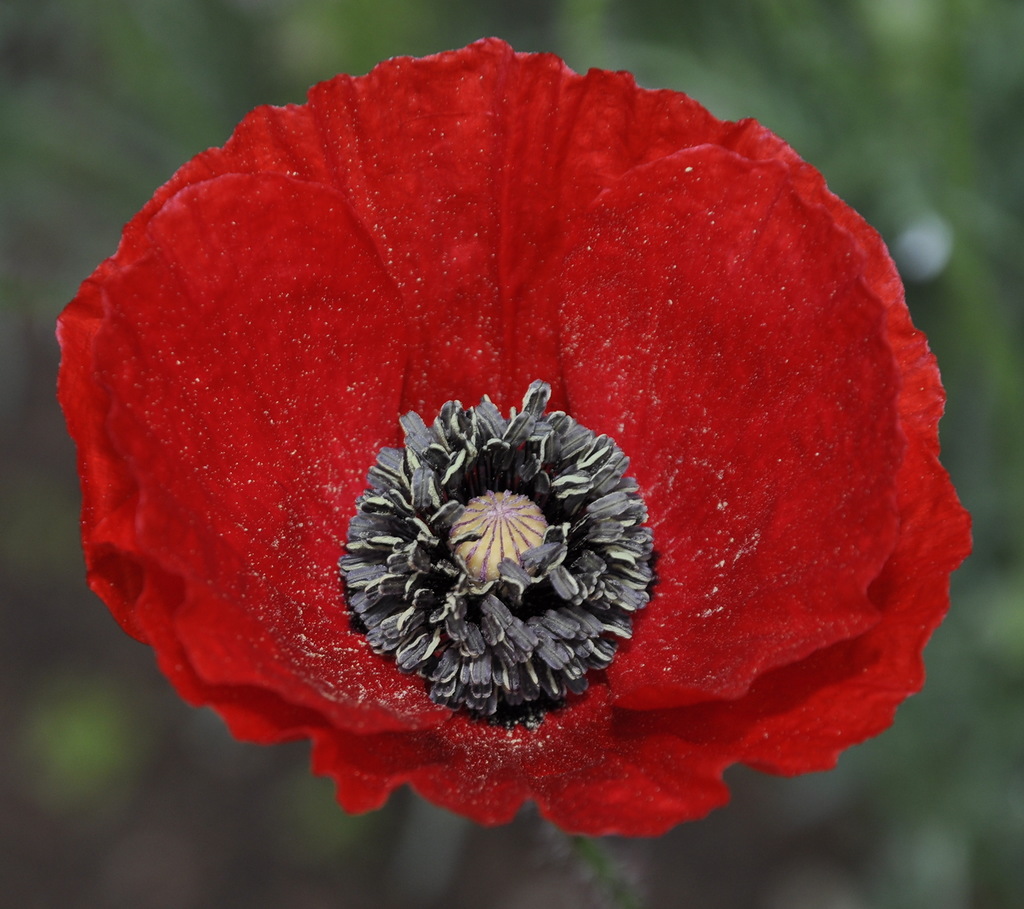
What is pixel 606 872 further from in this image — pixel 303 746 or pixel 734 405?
pixel 303 746

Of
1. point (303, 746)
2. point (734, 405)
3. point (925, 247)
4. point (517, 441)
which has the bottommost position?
point (303, 746)

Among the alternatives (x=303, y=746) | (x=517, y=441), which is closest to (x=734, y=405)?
(x=517, y=441)

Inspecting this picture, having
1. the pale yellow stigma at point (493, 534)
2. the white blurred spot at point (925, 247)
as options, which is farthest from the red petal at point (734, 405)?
the white blurred spot at point (925, 247)

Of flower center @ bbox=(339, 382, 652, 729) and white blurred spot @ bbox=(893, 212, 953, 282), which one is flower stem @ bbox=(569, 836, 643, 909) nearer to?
flower center @ bbox=(339, 382, 652, 729)

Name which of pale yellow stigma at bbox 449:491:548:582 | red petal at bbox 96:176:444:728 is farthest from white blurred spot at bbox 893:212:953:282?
red petal at bbox 96:176:444:728

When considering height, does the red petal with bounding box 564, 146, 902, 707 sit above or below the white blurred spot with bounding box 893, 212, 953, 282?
below

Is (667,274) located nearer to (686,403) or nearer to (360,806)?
(686,403)

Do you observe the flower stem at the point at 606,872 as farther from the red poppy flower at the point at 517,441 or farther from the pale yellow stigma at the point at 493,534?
the pale yellow stigma at the point at 493,534

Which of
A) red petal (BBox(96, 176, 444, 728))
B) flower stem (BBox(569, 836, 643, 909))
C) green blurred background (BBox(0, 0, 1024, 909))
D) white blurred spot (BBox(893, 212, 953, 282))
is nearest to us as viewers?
red petal (BBox(96, 176, 444, 728))
